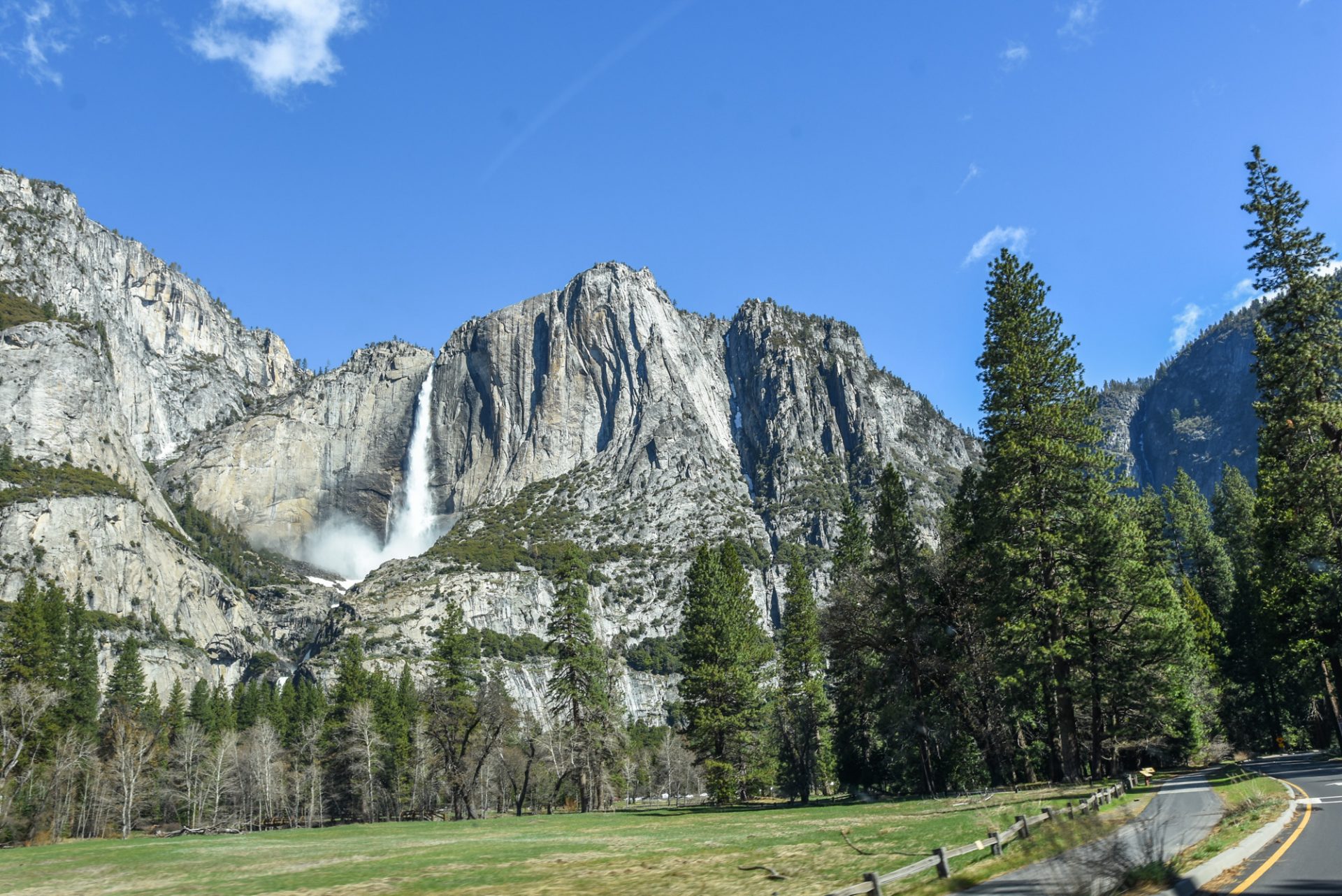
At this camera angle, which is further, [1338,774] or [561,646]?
[561,646]

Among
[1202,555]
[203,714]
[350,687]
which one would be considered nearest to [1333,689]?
[1202,555]

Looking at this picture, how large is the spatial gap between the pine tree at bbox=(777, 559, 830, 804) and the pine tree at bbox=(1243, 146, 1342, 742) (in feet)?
91.2

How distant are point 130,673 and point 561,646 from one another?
195 ft

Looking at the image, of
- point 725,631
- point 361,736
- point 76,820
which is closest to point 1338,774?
point 725,631

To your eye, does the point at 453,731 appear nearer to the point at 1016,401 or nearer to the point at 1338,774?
the point at 1016,401

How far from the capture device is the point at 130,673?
8275cm

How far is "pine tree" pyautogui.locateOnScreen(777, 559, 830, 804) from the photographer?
2138 inches

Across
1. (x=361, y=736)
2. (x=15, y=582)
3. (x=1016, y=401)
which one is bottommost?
(x=361, y=736)

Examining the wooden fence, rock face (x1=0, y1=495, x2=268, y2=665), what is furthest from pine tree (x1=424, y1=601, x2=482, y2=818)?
rock face (x1=0, y1=495, x2=268, y2=665)

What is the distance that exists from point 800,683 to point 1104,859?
153ft

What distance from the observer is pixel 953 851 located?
1429 cm

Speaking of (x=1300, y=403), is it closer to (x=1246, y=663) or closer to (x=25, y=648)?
(x=1246, y=663)

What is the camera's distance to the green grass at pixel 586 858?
53.1 ft

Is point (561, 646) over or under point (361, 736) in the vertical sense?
over
